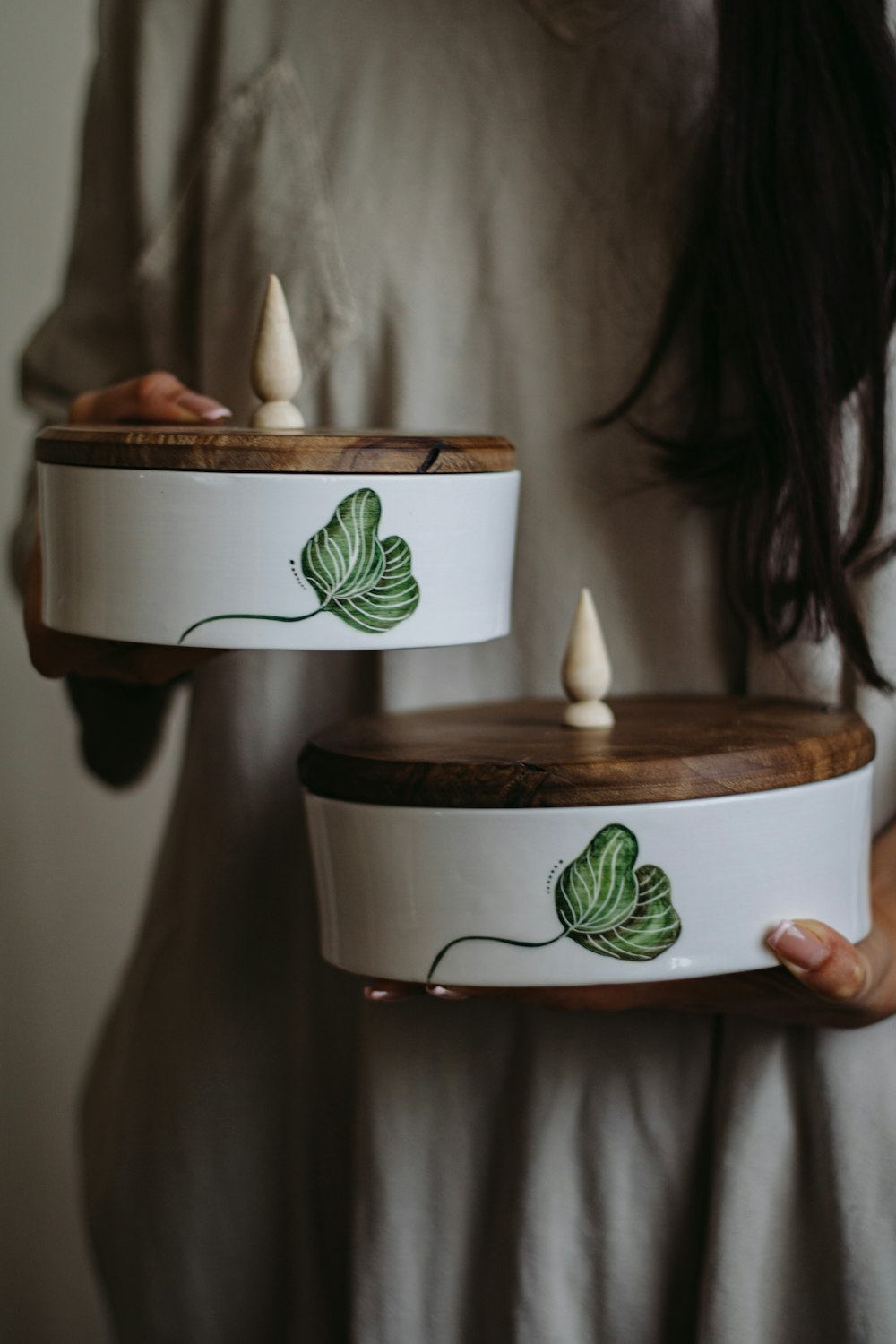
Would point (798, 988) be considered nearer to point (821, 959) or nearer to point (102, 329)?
point (821, 959)

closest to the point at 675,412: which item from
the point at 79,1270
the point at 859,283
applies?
the point at 859,283

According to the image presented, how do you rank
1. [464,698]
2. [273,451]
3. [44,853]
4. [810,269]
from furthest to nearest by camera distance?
1. [44,853]
2. [464,698]
3. [810,269]
4. [273,451]

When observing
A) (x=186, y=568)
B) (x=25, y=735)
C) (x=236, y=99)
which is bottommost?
(x=25, y=735)

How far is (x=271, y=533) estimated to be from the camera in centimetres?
36

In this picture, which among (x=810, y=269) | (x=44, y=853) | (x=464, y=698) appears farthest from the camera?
(x=44, y=853)

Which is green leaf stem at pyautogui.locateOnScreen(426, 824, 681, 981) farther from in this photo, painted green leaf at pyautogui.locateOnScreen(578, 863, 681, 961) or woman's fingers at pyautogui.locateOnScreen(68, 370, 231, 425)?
woman's fingers at pyautogui.locateOnScreen(68, 370, 231, 425)

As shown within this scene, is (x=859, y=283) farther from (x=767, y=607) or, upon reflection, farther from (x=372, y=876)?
(x=372, y=876)

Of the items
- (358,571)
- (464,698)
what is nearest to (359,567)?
(358,571)

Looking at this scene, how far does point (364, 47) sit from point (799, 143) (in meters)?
0.21

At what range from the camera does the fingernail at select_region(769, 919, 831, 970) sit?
0.40 m

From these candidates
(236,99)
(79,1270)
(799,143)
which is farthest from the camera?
(79,1270)

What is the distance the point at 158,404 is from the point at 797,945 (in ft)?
0.97

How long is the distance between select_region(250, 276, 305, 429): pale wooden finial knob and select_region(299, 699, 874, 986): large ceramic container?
113 mm

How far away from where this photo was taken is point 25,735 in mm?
1301
